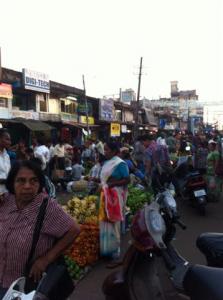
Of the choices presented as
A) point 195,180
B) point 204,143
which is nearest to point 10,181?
point 195,180

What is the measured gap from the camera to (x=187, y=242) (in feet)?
22.1

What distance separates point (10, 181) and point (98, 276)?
2802 millimetres

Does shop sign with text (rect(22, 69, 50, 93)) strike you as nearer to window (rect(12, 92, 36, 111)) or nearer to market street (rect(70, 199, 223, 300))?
window (rect(12, 92, 36, 111))

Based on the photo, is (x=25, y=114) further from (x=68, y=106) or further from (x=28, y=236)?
(x=28, y=236)

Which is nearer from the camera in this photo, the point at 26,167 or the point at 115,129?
the point at 26,167

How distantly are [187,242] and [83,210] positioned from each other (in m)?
1.69

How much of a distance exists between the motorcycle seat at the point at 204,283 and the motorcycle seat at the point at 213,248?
142 centimetres

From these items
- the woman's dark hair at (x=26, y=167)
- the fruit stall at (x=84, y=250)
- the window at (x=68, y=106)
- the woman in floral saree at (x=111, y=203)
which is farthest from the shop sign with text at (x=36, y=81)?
the woman's dark hair at (x=26, y=167)

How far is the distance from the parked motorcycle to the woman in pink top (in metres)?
6.56

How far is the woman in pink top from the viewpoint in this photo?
2.51m

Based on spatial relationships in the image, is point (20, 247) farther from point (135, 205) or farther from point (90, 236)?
point (135, 205)

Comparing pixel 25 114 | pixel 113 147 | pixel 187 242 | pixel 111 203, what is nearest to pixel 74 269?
pixel 111 203

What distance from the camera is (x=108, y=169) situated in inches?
225

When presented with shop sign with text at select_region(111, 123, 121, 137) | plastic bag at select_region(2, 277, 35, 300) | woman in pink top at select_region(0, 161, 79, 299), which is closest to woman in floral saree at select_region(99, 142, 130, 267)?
woman in pink top at select_region(0, 161, 79, 299)
